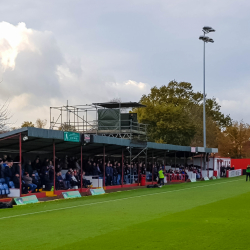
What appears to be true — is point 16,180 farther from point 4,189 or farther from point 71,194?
point 71,194

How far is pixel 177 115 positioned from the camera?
210ft

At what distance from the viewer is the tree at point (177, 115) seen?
63.9 m

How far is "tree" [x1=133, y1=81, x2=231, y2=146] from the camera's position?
63938mm

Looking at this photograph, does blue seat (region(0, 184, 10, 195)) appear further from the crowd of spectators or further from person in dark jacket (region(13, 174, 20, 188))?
person in dark jacket (region(13, 174, 20, 188))

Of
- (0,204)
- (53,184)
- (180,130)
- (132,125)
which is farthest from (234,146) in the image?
(0,204)

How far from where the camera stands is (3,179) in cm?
1883

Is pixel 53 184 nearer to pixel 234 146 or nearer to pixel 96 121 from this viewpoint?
pixel 96 121

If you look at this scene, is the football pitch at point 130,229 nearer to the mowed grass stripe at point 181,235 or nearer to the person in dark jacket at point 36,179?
the mowed grass stripe at point 181,235

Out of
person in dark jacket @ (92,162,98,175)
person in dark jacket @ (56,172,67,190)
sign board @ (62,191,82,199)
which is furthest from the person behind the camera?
person in dark jacket @ (92,162,98,175)

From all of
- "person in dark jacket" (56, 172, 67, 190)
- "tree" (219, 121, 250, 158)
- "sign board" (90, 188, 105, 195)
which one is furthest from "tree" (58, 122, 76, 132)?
"tree" (219, 121, 250, 158)

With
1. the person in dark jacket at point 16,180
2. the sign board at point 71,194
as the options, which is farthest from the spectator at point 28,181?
the sign board at point 71,194

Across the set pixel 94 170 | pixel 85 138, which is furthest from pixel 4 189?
pixel 94 170

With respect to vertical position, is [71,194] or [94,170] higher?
[94,170]

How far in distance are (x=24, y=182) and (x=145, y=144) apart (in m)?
13.3
